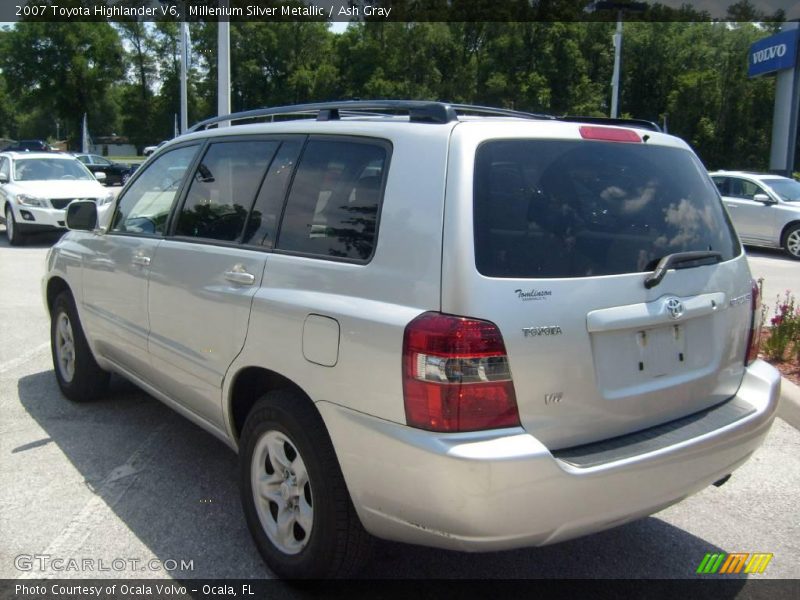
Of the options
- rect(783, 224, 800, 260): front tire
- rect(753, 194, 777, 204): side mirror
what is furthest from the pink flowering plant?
rect(753, 194, 777, 204): side mirror

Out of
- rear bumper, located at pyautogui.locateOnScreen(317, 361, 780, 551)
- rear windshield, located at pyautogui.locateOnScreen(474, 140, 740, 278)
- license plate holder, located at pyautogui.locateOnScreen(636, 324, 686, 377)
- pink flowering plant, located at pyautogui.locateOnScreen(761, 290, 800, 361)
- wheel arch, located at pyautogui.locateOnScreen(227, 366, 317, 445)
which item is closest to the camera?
rear bumper, located at pyautogui.locateOnScreen(317, 361, 780, 551)

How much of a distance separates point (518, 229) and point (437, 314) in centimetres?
45

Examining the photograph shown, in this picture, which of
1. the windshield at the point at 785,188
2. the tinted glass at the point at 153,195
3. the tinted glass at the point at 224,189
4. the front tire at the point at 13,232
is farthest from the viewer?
the windshield at the point at 785,188

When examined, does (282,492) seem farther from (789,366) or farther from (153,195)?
(789,366)

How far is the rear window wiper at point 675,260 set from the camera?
284 cm

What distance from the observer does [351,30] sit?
199ft

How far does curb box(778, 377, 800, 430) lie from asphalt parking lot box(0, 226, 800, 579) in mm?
76

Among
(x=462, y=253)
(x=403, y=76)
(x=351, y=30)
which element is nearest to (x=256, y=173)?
(x=462, y=253)

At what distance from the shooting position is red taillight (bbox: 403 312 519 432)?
2.46 metres

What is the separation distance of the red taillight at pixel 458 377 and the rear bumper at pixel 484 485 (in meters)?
0.06

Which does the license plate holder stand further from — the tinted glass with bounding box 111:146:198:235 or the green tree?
the green tree

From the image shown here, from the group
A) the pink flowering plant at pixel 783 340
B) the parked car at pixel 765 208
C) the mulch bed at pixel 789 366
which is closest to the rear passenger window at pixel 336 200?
the mulch bed at pixel 789 366

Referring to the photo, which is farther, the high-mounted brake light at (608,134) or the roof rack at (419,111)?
the high-mounted brake light at (608,134)

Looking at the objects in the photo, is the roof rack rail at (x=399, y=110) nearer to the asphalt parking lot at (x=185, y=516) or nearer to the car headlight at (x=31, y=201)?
the asphalt parking lot at (x=185, y=516)
